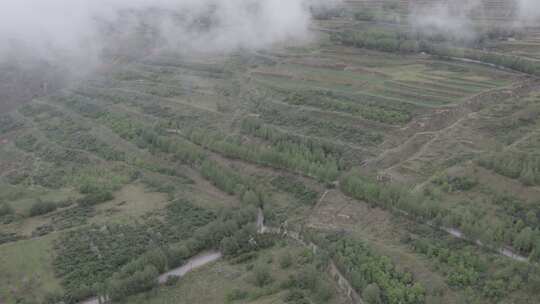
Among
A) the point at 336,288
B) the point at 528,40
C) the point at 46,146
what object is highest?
the point at 528,40

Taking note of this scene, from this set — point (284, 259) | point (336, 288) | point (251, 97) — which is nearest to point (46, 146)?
point (251, 97)

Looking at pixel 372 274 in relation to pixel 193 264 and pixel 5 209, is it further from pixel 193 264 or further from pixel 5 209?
pixel 5 209

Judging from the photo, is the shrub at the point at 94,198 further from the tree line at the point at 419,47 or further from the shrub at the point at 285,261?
the tree line at the point at 419,47

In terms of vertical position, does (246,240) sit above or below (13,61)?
below

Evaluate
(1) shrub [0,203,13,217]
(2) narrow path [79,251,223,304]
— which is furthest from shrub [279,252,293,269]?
(1) shrub [0,203,13,217]

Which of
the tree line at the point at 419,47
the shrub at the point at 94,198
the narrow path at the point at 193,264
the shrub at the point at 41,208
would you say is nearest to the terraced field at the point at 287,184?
the shrub at the point at 94,198

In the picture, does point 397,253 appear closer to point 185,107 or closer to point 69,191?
point 69,191

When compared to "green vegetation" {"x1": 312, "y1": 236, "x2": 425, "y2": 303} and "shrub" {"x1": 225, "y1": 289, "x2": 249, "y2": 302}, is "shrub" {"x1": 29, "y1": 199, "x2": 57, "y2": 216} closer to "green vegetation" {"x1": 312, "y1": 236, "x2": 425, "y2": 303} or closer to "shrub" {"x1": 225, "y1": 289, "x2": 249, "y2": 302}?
"shrub" {"x1": 225, "y1": 289, "x2": 249, "y2": 302}

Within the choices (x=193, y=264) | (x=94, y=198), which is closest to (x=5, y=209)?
(x=94, y=198)
